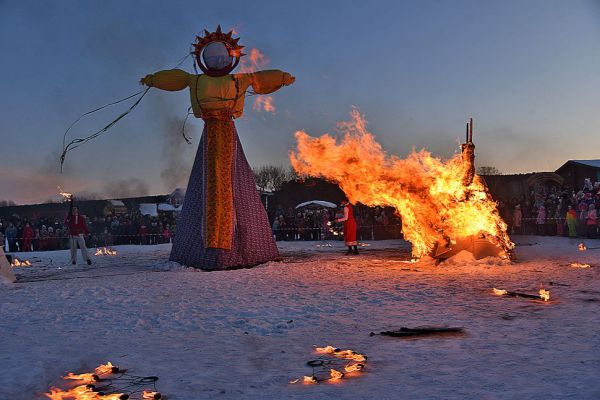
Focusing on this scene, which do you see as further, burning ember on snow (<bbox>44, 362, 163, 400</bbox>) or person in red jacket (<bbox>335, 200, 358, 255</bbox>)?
person in red jacket (<bbox>335, 200, 358, 255</bbox>)

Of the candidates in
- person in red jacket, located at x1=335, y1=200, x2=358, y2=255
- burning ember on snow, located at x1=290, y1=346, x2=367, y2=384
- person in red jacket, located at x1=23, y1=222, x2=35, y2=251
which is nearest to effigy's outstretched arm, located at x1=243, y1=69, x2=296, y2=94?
person in red jacket, located at x1=335, y1=200, x2=358, y2=255

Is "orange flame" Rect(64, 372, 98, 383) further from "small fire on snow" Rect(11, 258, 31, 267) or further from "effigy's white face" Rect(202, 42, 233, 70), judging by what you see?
"small fire on snow" Rect(11, 258, 31, 267)

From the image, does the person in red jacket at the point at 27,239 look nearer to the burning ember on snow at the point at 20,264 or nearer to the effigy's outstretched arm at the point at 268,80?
the burning ember on snow at the point at 20,264

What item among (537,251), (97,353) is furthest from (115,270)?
(537,251)

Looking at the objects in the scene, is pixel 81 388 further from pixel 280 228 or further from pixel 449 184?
pixel 280 228

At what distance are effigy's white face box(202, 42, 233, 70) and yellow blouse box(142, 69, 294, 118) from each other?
11.5 inches

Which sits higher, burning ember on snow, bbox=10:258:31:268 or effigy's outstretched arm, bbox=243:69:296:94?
effigy's outstretched arm, bbox=243:69:296:94

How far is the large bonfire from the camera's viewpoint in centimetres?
1262

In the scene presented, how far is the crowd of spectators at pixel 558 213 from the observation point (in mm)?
20422

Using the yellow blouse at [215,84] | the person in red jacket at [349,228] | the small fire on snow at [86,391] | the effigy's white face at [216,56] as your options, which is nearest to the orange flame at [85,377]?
the small fire on snow at [86,391]

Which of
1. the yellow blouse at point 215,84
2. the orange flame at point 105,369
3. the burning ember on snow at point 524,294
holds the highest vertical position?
the yellow blouse at point 215,84

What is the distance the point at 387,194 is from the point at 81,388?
403 inches

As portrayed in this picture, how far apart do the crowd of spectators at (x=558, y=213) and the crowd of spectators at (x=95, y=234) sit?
60.3 ft

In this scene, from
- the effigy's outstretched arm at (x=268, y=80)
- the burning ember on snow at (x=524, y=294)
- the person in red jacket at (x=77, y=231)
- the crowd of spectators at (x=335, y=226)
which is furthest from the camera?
the crowd of spectators at (x=335, y=226)
